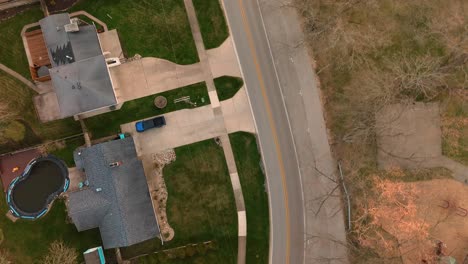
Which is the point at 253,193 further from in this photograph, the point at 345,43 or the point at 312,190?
the point at 345,43

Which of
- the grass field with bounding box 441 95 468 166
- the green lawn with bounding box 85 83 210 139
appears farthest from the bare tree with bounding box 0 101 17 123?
the grass field with bounding box 441 95 468 166

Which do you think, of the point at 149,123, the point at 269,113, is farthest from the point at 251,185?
the point at 149,123

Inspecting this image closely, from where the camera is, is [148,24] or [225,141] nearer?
[148,24]

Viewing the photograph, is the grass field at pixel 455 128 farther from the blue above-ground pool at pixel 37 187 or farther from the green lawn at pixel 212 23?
the blue above-ground pool at pixel 37 187

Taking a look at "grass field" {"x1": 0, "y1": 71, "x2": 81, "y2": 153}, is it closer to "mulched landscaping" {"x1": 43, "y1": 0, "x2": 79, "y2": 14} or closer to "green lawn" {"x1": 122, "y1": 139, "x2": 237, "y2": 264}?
"mulched landscaping" {"x1": 43, "y1": 0, "x2": 79, "y2": 14}

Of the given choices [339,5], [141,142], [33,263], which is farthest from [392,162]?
[33,263]

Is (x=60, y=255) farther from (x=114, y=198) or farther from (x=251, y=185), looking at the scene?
(x=251, y=185)
